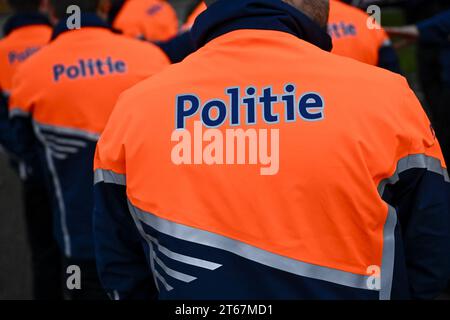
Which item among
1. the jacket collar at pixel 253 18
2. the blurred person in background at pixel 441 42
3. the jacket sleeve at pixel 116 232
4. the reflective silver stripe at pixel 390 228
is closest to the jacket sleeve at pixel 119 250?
the jacket sleeve at pixel 116 232

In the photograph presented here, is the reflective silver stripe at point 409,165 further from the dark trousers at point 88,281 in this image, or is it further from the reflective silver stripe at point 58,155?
the dark trousers at point 88,281

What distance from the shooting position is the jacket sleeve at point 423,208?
156 cm

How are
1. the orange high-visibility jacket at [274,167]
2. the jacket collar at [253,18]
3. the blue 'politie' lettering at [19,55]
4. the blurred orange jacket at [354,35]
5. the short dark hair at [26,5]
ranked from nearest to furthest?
the orange high-visibility jacket at [274,167] → the jacket collar at [253,18] → the blurred orange jacket at [354,35] → the blue 'politie' lettering at [19,55] → the short dark hair at [26,5]

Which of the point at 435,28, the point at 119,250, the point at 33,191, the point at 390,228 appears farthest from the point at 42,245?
the point at 390,228

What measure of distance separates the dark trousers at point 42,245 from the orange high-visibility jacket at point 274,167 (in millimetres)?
2354

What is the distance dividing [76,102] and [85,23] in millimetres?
369

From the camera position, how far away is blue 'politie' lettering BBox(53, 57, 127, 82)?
9.62 ft

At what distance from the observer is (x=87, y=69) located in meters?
2.94

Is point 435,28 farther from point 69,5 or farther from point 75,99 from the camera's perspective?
point 75,99

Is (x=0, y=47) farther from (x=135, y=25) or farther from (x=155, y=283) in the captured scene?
(x=155, y=283)

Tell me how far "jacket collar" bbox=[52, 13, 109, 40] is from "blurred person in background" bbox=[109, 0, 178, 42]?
2177 mm

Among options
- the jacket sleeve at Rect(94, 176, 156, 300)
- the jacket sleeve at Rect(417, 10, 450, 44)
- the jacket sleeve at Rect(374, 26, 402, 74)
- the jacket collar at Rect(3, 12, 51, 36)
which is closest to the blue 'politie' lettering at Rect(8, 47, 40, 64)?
the jacket collar at Rect(3, 12, 51, 36)

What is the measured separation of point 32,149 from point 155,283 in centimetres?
178

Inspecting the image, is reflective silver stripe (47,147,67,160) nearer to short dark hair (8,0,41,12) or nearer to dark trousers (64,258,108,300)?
dark trousers (64,258,108,300)
